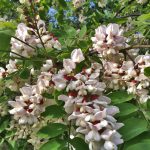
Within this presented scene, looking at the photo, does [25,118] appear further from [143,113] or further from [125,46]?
[125,46]

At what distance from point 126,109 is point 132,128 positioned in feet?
0.49

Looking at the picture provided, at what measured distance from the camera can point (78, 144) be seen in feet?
5.57

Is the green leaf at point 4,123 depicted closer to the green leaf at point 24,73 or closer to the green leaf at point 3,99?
the green leaf at point 3,99

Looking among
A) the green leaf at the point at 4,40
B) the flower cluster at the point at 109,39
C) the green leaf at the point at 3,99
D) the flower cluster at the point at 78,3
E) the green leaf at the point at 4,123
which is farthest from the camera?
the flower cluster at the point at 78,3

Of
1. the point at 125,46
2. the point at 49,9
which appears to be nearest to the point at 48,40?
the point at 125,46

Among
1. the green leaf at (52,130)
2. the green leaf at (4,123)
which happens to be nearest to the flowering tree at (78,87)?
the green leaf at (52,130)

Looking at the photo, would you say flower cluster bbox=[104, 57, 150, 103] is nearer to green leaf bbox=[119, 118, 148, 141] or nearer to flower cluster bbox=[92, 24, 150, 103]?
flower cluster bbox=[92, 24, 150, 103]

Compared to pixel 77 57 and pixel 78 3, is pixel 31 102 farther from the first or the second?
pixel 78 3

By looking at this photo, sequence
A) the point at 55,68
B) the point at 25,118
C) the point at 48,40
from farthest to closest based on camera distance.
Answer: the point at 48,40
the point at 55,68
the point at 25,118

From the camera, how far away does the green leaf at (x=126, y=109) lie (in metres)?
1.75

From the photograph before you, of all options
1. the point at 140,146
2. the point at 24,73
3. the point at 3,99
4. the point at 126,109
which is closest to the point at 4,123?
the point at 3,99

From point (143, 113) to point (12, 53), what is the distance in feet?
2.17

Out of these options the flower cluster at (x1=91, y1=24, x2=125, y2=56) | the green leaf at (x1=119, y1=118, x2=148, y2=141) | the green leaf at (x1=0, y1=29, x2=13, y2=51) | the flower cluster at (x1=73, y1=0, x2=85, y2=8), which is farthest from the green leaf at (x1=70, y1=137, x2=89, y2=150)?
the flower cluster at (x1=73, y1=0, x2=85, y2=8)

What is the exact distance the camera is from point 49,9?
5.04 m
